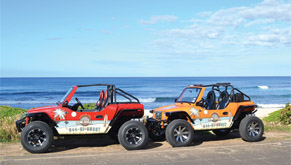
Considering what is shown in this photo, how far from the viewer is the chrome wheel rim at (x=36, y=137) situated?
844 centimetres

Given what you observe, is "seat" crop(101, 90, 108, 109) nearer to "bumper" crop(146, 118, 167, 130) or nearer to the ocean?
"bumper" crop(146, 118, 167, 130)

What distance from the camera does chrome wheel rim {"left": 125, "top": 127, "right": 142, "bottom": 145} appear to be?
9016mm

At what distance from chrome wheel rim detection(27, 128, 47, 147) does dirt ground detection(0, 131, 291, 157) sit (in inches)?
12.5

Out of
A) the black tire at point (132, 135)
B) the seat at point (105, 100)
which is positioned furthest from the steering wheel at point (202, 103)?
the seat at point (105, 100)

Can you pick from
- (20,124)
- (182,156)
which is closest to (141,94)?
(20,124)

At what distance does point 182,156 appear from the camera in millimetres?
8016

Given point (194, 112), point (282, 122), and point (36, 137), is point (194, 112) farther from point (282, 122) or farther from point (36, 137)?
point (282, 122)

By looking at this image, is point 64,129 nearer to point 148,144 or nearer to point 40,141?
point 40,141

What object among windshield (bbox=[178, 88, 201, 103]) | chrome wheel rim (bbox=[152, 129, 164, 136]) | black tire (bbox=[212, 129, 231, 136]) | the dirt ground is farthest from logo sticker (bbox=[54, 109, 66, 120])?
black tire (bbox=[212, 129, 231, 136])

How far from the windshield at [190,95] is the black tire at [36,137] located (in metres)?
4.46

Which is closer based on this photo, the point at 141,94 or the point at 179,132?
the point at 179,132

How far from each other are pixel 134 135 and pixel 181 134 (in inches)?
55.2

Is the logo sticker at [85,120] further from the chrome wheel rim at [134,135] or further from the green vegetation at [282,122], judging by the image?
the green vegetation at [282,122]

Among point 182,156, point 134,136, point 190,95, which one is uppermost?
point 190,95
